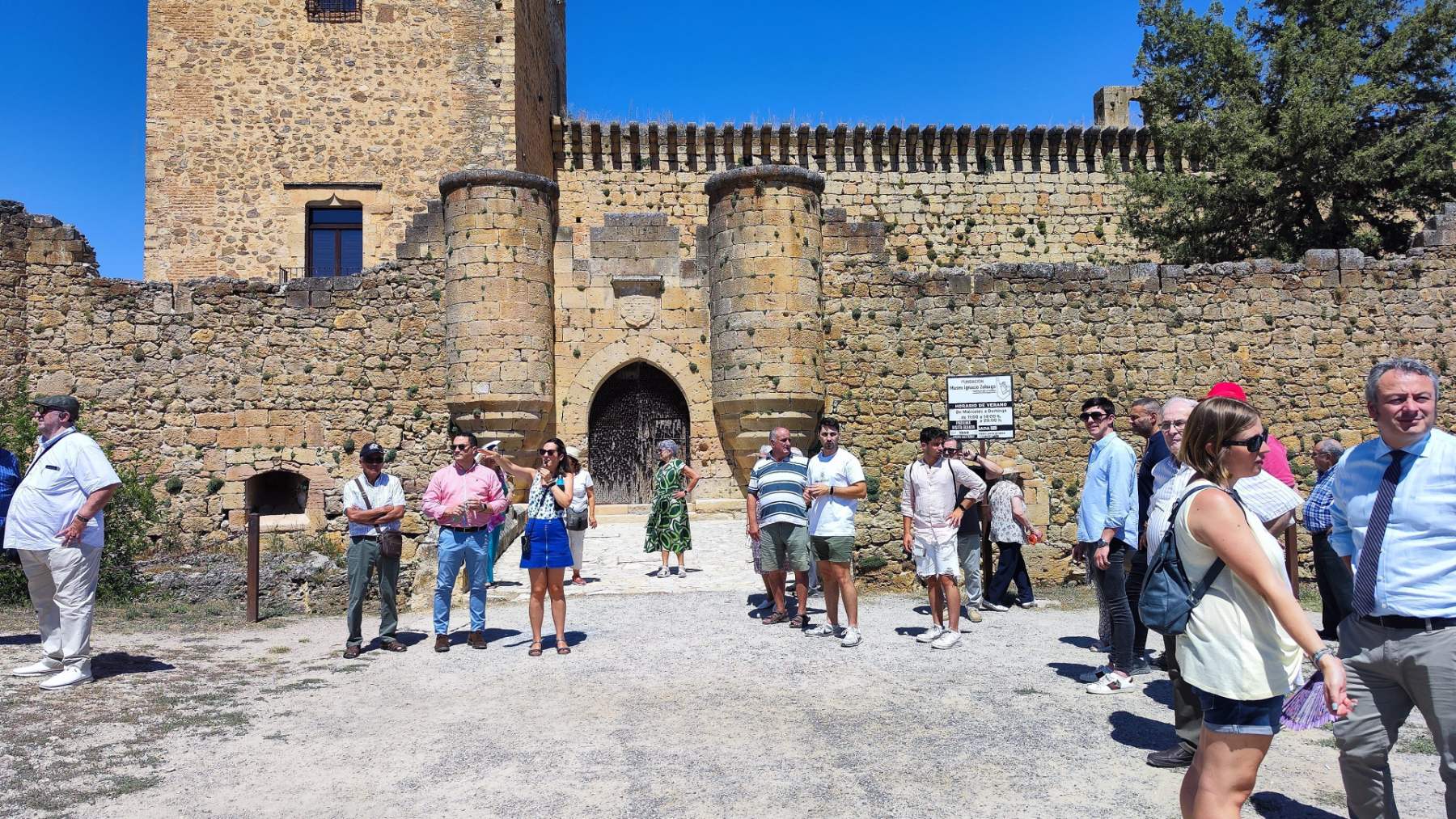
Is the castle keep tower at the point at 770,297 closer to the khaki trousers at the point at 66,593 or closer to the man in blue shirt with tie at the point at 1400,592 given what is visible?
the khaki trousers at the point at 66,593

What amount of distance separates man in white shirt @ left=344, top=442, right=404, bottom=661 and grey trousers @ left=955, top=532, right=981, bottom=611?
17.3 ft

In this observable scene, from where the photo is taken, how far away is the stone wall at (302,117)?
20031 mm

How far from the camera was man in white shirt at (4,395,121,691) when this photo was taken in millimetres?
6633

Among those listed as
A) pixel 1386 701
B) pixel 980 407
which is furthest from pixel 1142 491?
pixel 980 407

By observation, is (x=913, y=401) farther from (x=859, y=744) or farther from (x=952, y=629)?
(x=859, y=744)

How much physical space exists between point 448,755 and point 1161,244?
18824 millimetres

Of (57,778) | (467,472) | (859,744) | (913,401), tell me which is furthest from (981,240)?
(57,778)

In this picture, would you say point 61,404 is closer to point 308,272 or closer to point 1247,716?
point 1247,716

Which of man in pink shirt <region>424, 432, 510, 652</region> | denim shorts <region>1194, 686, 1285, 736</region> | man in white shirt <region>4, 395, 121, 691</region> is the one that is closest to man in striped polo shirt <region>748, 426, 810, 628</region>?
man in pink shirt <region>424, 432, 510, 652</region>

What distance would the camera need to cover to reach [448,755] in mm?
5328

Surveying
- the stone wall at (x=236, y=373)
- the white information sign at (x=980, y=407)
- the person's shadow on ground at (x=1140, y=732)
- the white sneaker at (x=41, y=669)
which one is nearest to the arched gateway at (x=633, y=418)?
the stone wall at (x=236, y=373)

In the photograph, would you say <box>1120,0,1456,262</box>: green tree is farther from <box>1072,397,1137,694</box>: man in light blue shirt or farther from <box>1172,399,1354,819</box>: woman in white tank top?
<box>1172,399,1354,819</box>: woman in white tank top

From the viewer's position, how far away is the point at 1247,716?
332 cm

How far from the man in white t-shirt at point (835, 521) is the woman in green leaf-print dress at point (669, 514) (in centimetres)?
293
